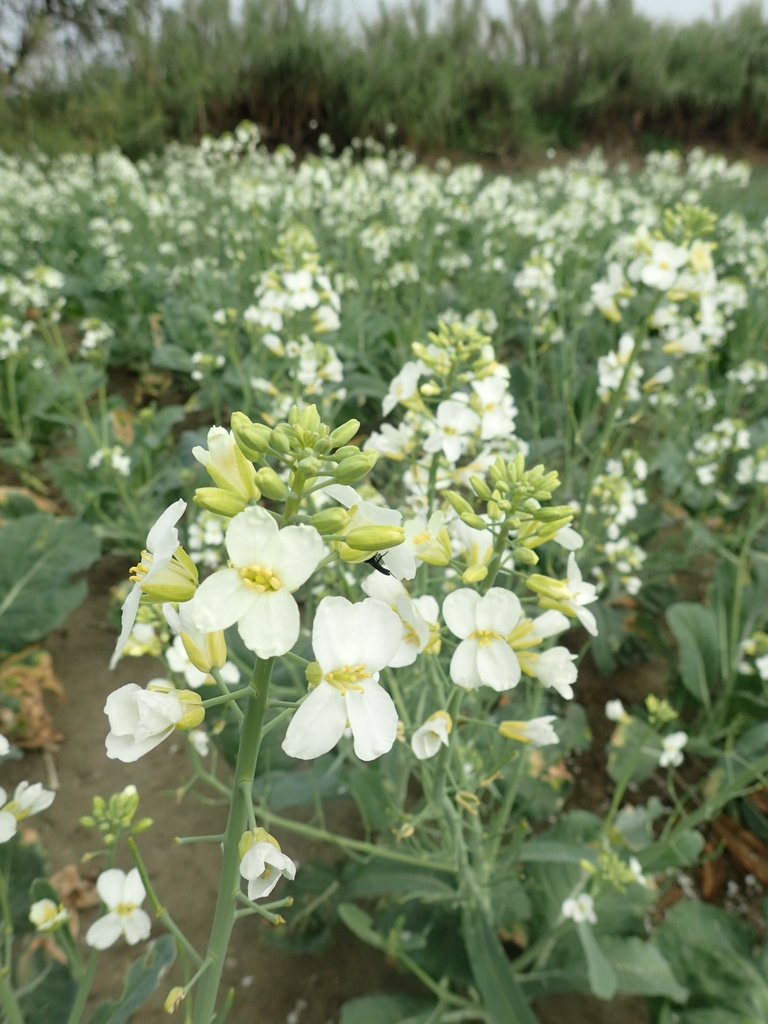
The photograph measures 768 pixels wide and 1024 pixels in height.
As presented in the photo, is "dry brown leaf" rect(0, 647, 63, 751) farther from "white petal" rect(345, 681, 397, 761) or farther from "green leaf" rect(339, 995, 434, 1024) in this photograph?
"white petal" rect(345, 681, 397, 761)

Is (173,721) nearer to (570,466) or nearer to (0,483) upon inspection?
(570,466)

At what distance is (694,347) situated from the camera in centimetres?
202

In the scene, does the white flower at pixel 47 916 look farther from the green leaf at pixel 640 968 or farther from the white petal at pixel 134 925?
the green leaf at pixel 640 968

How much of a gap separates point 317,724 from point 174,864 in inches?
68.1

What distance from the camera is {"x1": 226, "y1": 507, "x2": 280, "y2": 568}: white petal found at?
0.67 m

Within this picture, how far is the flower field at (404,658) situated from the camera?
781 millimetres

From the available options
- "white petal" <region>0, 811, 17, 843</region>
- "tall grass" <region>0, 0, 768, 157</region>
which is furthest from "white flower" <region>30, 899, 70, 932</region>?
"tall grass" <region>0, 0, 768, 157</region>

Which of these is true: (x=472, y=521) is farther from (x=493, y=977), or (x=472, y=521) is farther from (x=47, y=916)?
(x=493, y=977)

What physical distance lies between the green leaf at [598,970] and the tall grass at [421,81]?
1440 cm

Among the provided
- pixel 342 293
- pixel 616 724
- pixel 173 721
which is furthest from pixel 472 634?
pixel 342 293

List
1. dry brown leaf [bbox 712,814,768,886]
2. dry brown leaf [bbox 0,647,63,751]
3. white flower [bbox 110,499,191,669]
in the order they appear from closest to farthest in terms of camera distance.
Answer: white flower [bbox 110,499,191,669] → dry brown leaf [bbox 712,814,768,886] → dry brown leaf [bbox 0,647,63,751]

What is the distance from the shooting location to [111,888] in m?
1.14

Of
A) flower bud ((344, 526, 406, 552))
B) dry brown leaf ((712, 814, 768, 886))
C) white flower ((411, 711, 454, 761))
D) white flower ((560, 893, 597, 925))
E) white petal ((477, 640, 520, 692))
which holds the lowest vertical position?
dry brown leaf ((712, 814, 768, 886))

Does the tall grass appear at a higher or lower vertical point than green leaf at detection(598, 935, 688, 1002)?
higher
